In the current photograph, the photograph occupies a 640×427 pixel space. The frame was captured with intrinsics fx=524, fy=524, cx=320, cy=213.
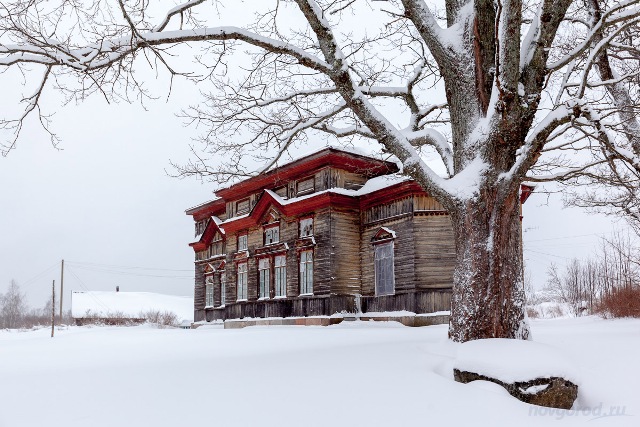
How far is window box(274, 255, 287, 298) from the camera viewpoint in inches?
997

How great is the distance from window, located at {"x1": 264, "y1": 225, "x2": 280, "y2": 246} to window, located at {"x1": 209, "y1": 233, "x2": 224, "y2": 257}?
5.97 meters

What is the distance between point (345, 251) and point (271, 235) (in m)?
4.94

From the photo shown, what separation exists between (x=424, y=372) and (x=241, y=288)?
75.6 ft

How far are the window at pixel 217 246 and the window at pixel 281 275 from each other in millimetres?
7020

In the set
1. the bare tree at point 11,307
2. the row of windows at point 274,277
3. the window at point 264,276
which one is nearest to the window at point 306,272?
the row of windows at point 274,277

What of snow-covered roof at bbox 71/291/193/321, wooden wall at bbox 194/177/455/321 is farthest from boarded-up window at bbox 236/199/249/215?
snow-covered roof at bbox 71/291/193/321

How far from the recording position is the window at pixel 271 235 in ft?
85.0

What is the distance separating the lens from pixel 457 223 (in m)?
7.97

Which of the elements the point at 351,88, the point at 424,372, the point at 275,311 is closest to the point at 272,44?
the point at 351,88

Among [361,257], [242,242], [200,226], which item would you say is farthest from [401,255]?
[200,226]

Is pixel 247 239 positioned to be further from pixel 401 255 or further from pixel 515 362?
pixel 515 362

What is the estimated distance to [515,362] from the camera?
233 inches

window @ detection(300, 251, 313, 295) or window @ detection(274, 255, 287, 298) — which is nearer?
window @ detection(300, 251, 313, 295)

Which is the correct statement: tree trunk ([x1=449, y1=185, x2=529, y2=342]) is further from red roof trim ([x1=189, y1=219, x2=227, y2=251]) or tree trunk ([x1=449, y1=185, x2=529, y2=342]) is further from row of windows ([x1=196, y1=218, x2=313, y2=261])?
red roof trim ([x1=189, y1=219, x2=227, y2=251])
